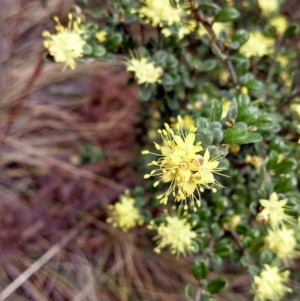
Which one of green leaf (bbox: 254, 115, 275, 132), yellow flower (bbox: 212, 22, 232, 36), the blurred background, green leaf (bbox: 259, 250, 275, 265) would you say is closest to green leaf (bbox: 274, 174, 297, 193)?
green leaf (bbox: 254, 115, 275, 132)

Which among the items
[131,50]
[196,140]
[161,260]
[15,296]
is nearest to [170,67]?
[131,50]

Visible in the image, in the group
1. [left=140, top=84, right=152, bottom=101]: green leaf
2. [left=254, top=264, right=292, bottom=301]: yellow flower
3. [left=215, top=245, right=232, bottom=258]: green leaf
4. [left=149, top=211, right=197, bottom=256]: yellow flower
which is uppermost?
[left=140, top=84, right=152, bottom=101]: green leaf

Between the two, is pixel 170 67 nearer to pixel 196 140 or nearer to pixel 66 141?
pixel 196 140

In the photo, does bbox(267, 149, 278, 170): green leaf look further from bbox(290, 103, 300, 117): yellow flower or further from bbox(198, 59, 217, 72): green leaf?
bbox(198, 59, 217, 72): green leaf

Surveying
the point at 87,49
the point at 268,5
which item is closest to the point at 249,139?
the point at 87,49

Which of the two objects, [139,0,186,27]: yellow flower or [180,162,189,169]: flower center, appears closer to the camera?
[180,162,189,169]: flower center

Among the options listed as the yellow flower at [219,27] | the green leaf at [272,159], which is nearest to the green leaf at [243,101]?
the green leaf at [272,159]

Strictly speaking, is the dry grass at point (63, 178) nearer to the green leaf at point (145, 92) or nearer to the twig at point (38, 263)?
the twig at point (38, 263)

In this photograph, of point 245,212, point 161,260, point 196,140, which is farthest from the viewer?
point 161,260

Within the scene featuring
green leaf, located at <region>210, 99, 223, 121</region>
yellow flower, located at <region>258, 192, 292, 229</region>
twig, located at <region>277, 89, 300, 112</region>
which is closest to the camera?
green leaf, located at <region>210, 99, 223, 121</region>
